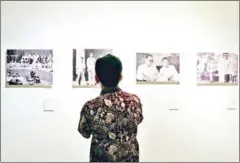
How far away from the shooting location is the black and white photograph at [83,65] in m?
2.72

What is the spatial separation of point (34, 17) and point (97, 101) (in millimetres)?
1292

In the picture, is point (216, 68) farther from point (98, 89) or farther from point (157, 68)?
point (98, 89)

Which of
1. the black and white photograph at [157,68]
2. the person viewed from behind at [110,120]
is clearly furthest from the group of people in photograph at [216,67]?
the person viewed from behind at [110,120]

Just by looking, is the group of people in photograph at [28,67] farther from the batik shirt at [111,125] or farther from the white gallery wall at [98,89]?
the batik shirt at [111,125]

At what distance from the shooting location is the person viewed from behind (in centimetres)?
175

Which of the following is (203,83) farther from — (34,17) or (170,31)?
(34,17)

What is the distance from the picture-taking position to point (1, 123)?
8.96ft

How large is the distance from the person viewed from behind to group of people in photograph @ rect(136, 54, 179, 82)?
0.93 metres

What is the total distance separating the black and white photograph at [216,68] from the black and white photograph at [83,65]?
2.80ft

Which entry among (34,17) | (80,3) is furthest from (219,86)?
(34,17)

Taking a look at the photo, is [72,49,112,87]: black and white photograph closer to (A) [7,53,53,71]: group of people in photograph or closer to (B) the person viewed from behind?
(A) [7,53,53,71]: group of people in photograph

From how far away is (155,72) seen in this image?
2.75 m

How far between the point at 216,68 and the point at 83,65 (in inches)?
44.4

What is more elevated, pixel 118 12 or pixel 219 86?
pixel 118 12
